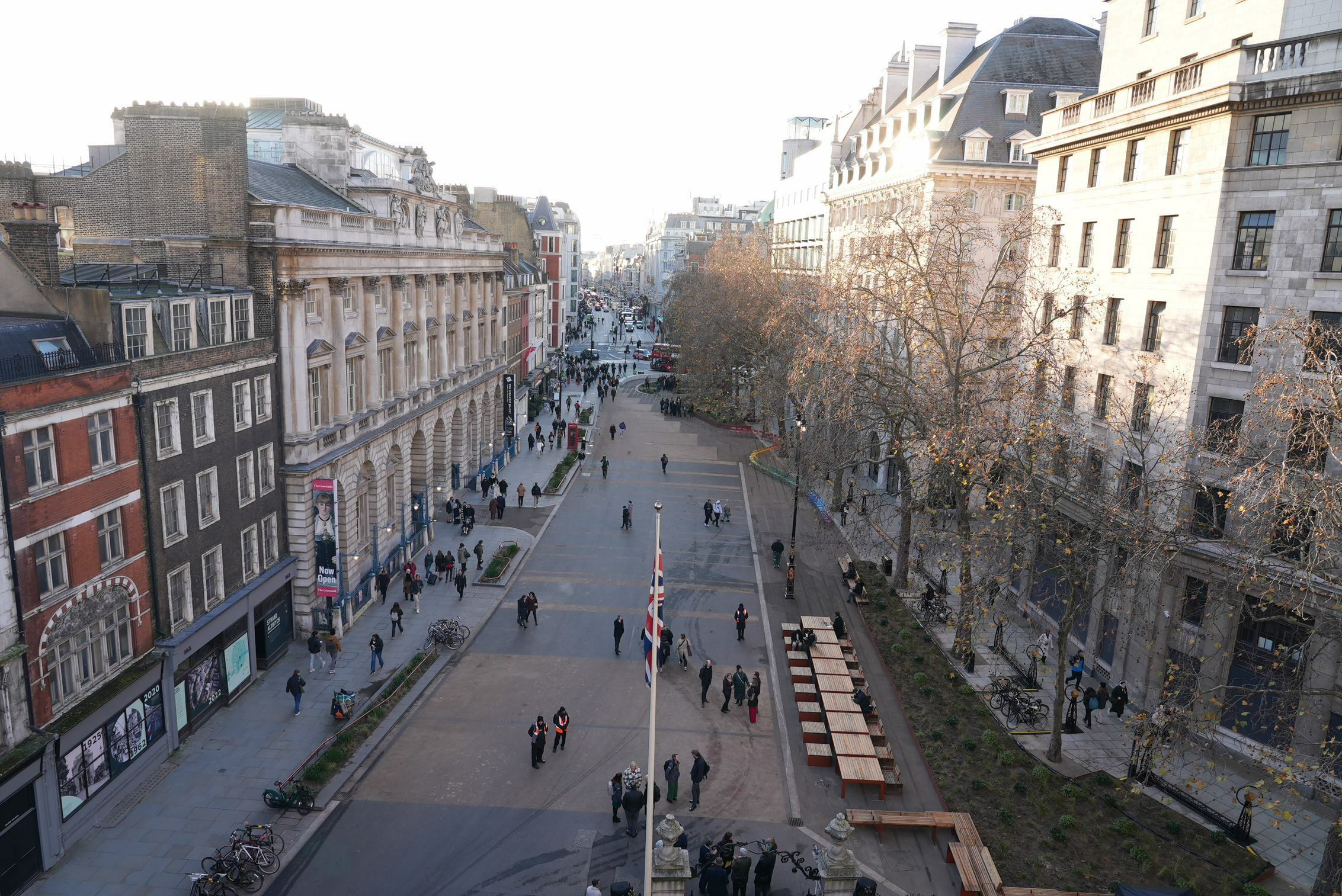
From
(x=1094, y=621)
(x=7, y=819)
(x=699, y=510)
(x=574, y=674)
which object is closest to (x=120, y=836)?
(x=7, y=819)

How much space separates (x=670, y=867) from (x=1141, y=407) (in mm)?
19451

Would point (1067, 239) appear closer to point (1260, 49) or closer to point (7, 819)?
point (1260, 49)

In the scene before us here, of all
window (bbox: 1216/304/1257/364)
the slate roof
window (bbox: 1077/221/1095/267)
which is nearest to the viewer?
window (bbox: 1216/304/1257/364)

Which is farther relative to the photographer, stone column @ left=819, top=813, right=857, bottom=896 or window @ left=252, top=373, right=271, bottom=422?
window @ left=252, top=373, right=271, bottom=422

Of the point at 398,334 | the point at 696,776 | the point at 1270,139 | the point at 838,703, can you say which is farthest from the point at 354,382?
the point at 1270,139

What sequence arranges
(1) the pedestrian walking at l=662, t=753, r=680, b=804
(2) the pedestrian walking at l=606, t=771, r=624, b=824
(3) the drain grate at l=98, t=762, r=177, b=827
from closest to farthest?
(3) the drain grate at l=98, t=762, r=177, b=827
(2) the pedestrian walking at l=606, t=771, r=624, b=824
(1) the pedestrian walking at l=662, t=753, r=680, b=804

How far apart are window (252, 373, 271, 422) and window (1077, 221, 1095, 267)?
26892mm

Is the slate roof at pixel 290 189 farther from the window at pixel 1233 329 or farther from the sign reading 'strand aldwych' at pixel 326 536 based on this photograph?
the window at pixel 1233 329

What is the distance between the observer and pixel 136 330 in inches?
810

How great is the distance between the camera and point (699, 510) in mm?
46625

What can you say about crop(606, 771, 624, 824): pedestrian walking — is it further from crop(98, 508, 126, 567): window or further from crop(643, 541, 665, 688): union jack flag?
crop(98, 508, 126, 567): window

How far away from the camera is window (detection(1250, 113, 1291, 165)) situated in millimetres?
22312

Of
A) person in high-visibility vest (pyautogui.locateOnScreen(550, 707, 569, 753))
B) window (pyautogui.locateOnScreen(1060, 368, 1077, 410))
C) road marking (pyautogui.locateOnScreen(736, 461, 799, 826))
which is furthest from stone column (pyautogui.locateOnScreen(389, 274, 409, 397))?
window (pyautogui.locateOnScreen(1060, 368, 1077, 410))

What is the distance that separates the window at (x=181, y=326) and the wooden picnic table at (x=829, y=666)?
19524 millimetres
